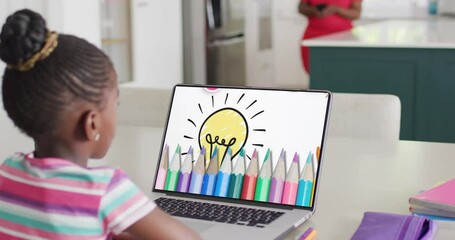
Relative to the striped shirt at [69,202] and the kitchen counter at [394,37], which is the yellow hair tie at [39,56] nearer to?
the striped shirt at [69,202]

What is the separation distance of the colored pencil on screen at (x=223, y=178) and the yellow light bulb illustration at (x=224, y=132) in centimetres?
1

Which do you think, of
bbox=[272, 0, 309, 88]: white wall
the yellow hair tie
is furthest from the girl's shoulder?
bbox=[272, 0, 309, 88]: white wall

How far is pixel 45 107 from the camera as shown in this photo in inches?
35.6

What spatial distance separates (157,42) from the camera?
17.0 ft

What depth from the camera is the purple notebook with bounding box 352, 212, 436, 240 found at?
1136 millimetres

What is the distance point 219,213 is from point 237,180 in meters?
0.09

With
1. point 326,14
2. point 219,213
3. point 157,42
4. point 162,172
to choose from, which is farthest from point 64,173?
point 157,42

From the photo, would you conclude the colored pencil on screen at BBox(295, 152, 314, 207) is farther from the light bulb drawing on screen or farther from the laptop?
the light bulb drawing on screen

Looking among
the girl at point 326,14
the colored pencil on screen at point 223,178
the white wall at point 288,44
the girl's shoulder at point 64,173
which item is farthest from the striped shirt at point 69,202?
the white wall at point 288,44

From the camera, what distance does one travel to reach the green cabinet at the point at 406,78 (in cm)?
385

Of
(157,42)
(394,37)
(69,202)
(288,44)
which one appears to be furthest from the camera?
(288,44)

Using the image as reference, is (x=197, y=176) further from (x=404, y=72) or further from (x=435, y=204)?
(x=404, y=72)

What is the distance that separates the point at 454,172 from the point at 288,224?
53cm

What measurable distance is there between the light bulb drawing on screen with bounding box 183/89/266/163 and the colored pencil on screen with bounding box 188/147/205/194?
2 centimetres
